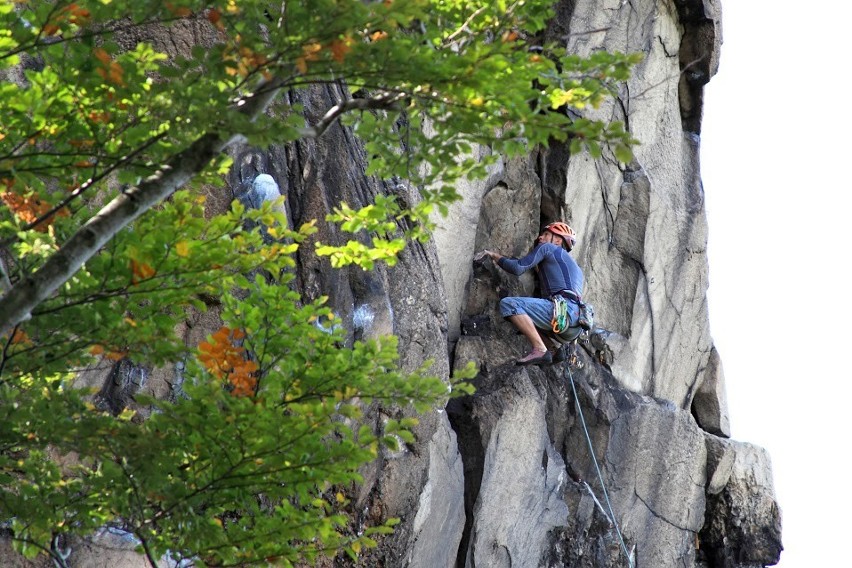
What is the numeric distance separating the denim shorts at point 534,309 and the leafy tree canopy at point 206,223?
734cm

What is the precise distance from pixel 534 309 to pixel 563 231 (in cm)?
132

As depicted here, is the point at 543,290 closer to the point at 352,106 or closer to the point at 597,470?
the point at 597,470

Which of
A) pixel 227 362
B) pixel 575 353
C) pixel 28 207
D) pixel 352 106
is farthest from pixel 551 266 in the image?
pixel 28 207

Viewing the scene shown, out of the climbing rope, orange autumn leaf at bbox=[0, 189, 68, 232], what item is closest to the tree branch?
orange autumn leaf at bbox=[0, 189, 68, 232]

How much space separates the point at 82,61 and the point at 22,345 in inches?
56.6

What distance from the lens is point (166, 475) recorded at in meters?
5.29

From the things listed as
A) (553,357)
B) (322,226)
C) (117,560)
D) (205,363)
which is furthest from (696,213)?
(205,363)

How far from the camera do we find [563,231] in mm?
13844

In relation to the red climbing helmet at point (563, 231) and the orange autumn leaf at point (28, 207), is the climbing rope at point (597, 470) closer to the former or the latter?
the red climbing helmet at point (563, 231)

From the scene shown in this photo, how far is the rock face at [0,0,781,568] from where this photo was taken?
1037 cm

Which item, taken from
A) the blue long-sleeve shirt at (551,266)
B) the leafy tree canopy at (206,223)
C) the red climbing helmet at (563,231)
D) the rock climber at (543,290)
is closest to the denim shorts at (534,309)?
the rock climber at (543,290)

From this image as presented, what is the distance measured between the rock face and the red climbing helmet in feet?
1.92

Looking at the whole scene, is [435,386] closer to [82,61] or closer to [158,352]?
[158,352]

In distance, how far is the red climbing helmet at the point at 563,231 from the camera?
13805 millimetres
